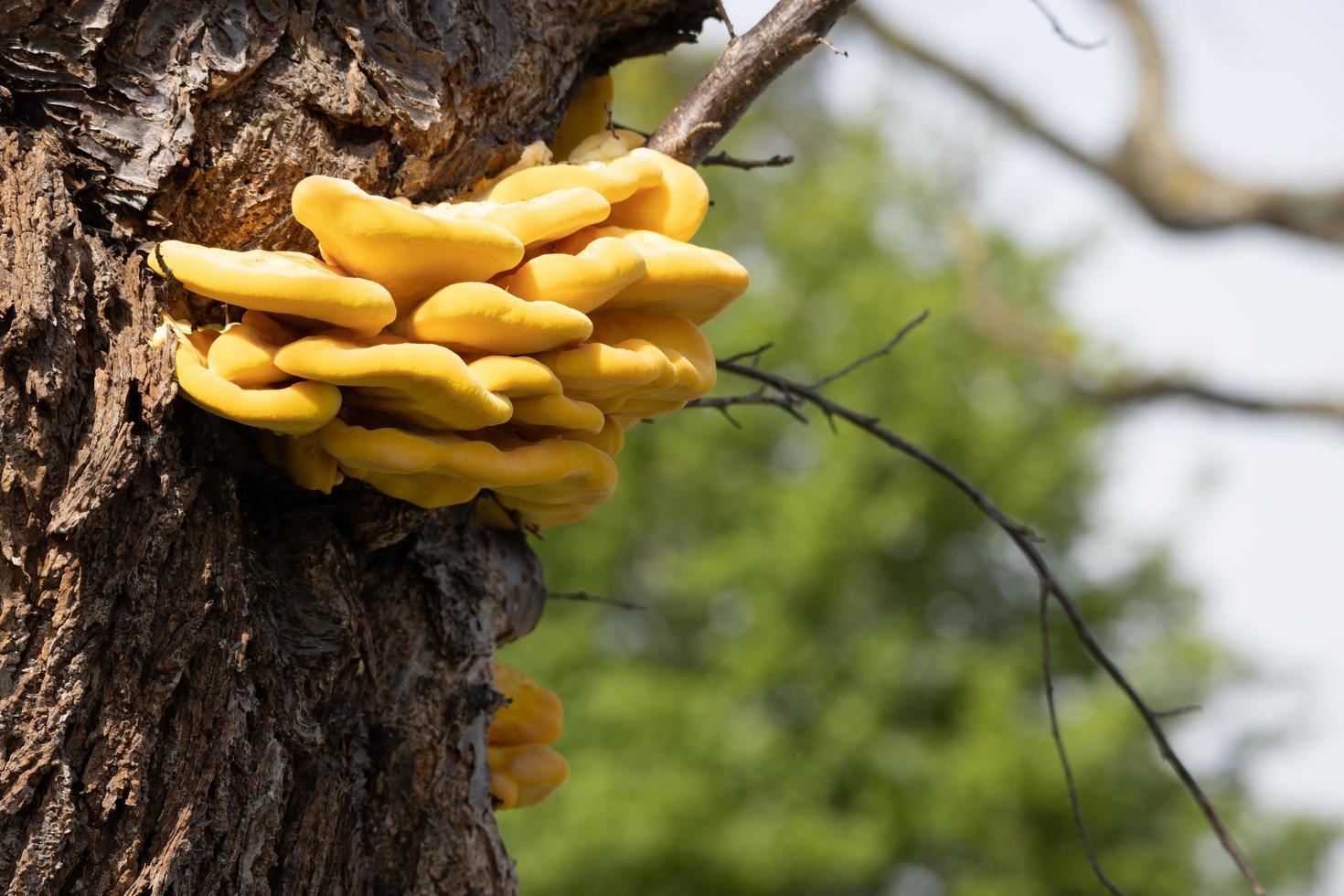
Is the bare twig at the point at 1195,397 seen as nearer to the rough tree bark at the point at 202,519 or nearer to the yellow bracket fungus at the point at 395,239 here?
the rough tree bark at the point at 202,519

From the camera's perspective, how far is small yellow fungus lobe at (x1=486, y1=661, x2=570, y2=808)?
2258 mm

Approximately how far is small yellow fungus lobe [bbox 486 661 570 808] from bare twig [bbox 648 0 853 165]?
1.02m

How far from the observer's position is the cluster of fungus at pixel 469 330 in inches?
55.4

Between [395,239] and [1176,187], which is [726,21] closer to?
[395,239]

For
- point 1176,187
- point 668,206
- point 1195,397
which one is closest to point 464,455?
point 668,206

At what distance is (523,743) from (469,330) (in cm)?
107

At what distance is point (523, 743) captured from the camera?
2314 millimetres

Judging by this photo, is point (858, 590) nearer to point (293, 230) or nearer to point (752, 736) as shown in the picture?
point (752, 736)

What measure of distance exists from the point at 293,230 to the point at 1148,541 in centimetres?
1830

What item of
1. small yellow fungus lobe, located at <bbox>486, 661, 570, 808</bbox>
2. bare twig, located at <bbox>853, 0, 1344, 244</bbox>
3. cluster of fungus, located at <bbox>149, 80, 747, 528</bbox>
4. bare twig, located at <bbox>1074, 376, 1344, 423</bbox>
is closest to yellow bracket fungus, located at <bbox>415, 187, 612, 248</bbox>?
cluster of fungus, located at <bbox>149, 80, 747, 528</bbox>

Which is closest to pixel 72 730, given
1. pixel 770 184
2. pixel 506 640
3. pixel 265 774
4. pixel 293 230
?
pixel 265 774

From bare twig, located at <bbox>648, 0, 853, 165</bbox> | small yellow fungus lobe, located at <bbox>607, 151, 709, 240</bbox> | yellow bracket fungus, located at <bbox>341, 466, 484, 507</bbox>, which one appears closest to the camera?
yellow bracket fungus, located at <bbox>341, 466, 484, 507</bbox>

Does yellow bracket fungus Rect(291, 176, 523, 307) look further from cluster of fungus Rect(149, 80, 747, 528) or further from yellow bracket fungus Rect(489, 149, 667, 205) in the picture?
yellow bracket fungus Rect(489, 149, 667, 205)

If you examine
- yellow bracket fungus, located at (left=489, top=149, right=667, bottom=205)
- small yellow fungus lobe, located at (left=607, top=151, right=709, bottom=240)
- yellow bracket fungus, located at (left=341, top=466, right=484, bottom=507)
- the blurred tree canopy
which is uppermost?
yellow bracket fungus, located at (left=489, top=149, right=667, bottom=205)
